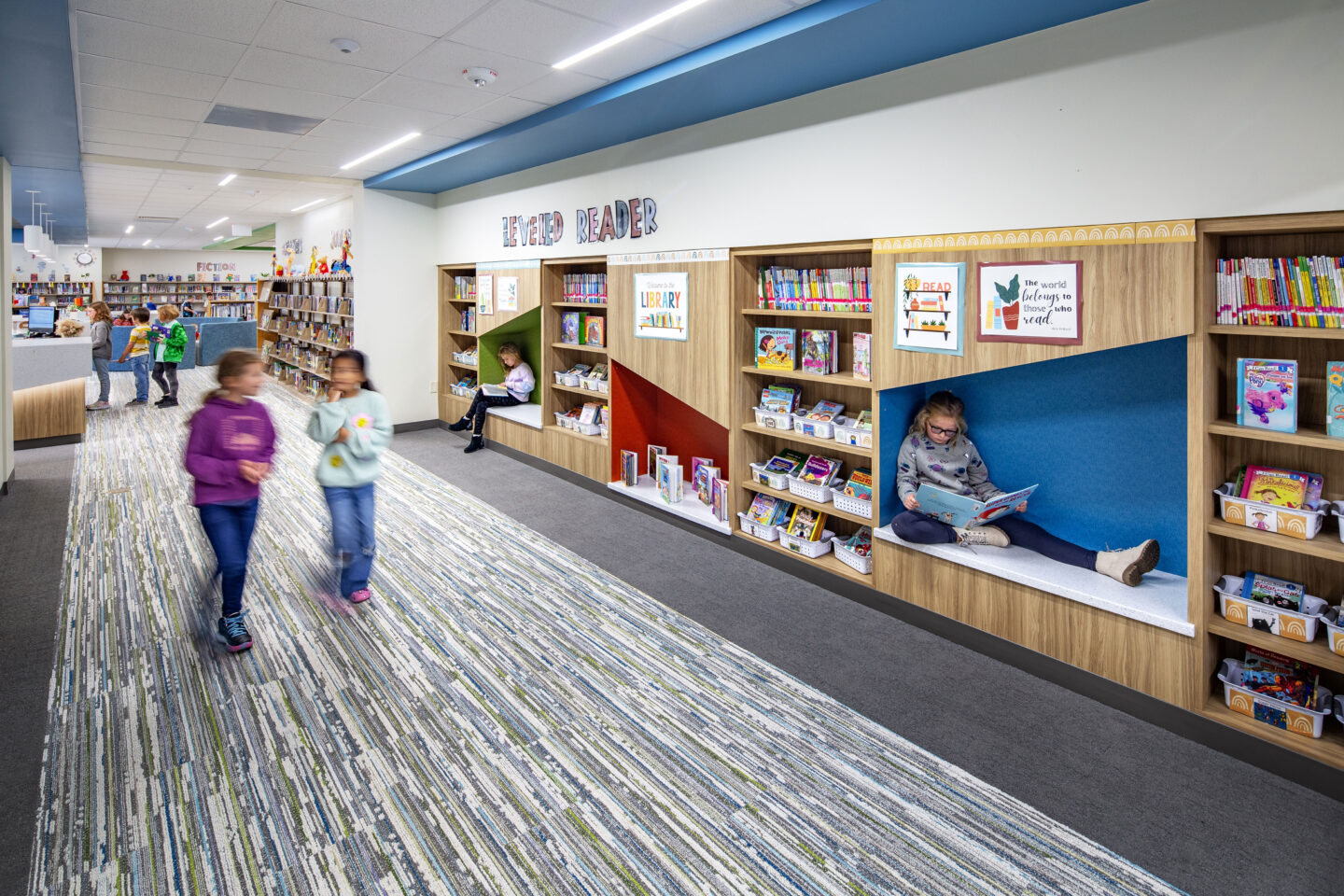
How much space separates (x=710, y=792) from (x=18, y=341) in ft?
30.0

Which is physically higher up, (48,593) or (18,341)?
(18,341)

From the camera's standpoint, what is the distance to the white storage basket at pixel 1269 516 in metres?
2.80

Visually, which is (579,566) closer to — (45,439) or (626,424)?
(626,424)

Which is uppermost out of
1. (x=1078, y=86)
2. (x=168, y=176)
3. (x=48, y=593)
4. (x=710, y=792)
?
(x=168, y=176)

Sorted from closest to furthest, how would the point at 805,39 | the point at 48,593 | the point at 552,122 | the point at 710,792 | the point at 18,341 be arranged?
the point at 710,792 < the point at 805,39 < the point at 48,593 < the point at 552,122 < the point at 18,341

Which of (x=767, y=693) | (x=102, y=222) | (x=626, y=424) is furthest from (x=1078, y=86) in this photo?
(x=102, y=222)

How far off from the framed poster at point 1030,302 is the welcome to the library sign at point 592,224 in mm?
2846

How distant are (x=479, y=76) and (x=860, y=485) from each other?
11.4 ft

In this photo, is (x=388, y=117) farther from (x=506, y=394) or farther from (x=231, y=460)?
(x=231, y=460)

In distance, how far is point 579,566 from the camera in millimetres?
4902

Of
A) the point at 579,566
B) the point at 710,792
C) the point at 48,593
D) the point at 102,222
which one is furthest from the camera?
Result: the point at 102,222

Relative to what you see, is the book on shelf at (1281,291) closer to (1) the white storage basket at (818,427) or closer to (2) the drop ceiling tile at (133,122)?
(1) the white storage basket at (818,427)

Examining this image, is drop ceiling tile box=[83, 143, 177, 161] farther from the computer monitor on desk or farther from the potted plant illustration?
the potted plant illustration

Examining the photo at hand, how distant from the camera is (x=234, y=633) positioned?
12.1 ft
